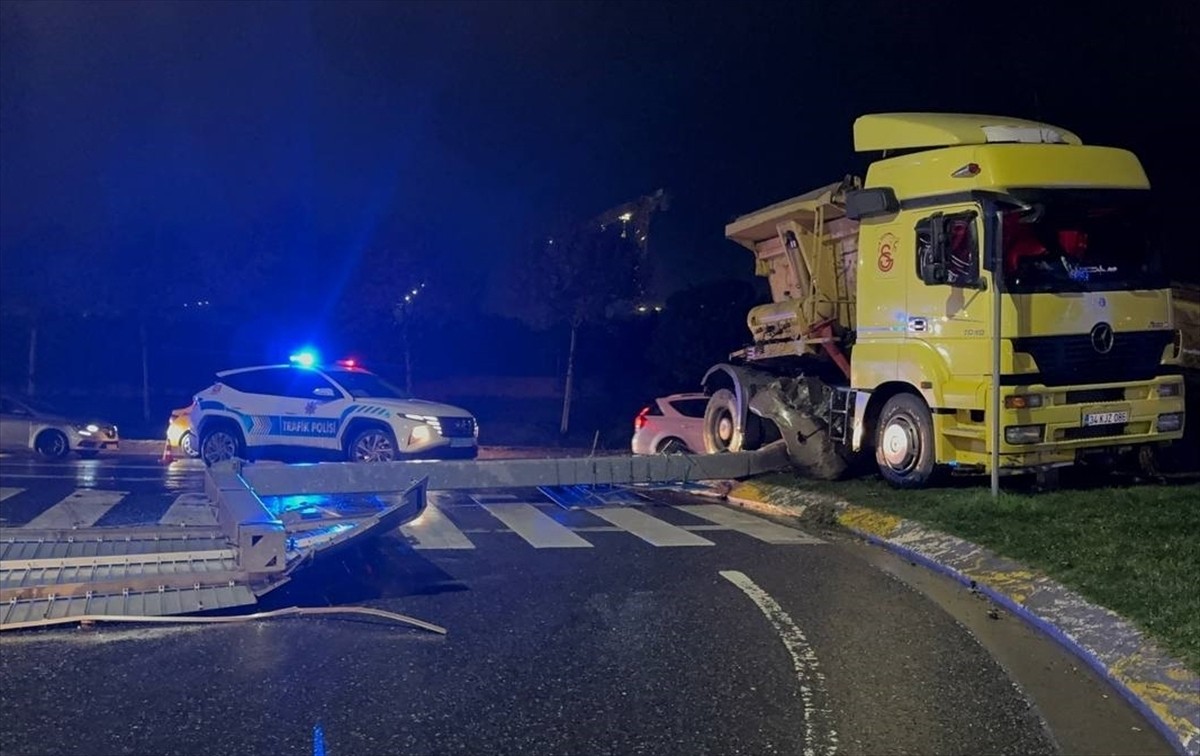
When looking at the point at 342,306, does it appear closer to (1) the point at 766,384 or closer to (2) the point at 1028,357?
(1) the point at 766,384

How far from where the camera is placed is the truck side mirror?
11383 mm

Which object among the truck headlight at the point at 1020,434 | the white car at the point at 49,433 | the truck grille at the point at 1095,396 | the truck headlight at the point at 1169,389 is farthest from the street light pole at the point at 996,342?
the white car at the point at 49,433

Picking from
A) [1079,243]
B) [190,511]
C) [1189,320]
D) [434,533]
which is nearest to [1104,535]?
[1079,243]

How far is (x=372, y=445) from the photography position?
15.2 metres

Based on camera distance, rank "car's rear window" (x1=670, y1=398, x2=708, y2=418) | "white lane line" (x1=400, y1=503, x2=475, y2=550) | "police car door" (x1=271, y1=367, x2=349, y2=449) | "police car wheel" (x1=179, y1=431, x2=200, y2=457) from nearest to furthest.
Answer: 1. "white lane line" (x1=400, y1=503, x2=475, y2=550)
2. "police car door" (x1=271, y1=367, x2=349, y2=449)
3. "police car wheel" (x1=179, y1=431, x2=200, y2=457)
4. "car's rear window" (x1=670, y1=398, x2=708, y2=418)

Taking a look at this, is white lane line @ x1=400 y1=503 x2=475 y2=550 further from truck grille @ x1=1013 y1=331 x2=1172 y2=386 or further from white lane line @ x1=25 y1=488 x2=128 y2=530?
truck grille @ x1=1013 y1=331 x2=1172 y2=386

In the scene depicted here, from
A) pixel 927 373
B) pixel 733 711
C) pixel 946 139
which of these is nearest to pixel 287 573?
pixel 733 711

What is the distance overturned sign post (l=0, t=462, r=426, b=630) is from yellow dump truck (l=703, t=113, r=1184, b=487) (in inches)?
225

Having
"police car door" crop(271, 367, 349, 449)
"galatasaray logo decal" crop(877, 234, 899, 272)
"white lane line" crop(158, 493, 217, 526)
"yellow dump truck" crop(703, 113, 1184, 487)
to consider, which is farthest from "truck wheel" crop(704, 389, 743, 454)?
"white lane line" crop(158, 493, 217, 526)

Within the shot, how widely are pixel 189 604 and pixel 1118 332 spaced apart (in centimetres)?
888

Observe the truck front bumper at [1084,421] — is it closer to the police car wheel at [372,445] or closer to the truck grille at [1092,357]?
the truck grille at [1092,357]

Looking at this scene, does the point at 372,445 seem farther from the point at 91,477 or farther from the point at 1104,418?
the point at 1104,418

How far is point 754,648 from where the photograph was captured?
20.9ft

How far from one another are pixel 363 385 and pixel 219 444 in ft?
7.68
